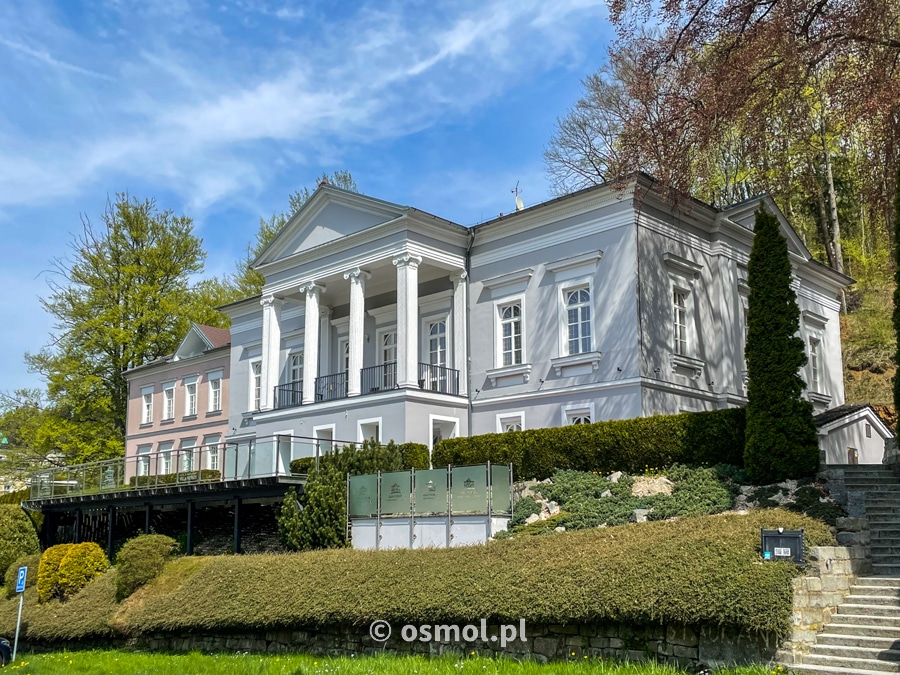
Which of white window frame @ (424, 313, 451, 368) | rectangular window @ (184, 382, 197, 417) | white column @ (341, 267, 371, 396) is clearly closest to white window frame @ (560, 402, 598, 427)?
white window frame @ (424, 313, 451, 368)

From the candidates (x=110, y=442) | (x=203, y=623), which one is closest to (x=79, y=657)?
(x=203, y=623)

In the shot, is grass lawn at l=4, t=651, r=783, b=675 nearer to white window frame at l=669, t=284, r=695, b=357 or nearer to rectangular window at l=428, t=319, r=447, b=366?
rectangular window at l=428, t=319, r=447, b=366

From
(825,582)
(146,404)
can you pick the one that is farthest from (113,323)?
(825,582)

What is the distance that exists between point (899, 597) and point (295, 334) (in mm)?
23640

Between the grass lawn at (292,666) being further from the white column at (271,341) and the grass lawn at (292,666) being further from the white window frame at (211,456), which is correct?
the white column at (271,341)

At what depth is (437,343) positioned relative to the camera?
2784cm

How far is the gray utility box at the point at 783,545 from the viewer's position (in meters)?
11.9

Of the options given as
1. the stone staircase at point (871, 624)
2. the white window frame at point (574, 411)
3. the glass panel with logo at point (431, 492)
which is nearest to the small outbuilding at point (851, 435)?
the white window frame at point (574, 411)

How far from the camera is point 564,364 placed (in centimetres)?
2395

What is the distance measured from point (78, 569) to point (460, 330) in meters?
12.4

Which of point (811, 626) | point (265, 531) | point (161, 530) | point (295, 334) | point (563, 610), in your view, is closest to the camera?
point (811, 626)

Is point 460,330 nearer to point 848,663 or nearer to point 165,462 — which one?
point 165,462

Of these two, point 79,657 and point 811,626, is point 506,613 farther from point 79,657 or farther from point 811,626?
point 79,657

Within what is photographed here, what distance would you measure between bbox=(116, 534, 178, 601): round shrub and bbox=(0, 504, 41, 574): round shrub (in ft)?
34.4
